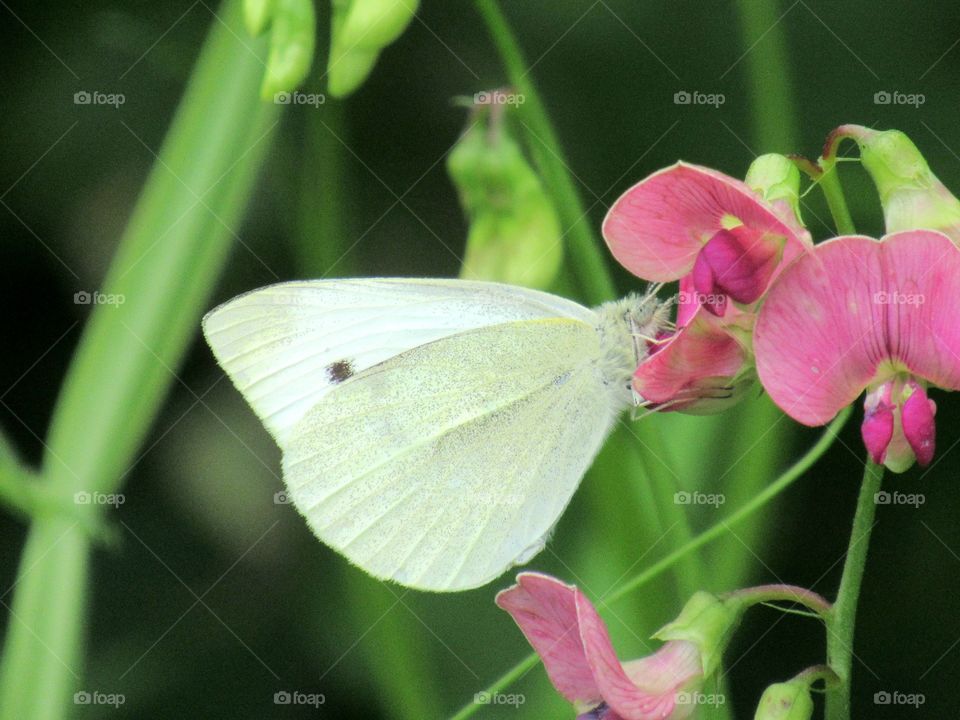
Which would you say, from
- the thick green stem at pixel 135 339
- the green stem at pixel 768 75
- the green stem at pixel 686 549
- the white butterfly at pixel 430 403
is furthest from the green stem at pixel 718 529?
the thick green stem at pixel 135 339

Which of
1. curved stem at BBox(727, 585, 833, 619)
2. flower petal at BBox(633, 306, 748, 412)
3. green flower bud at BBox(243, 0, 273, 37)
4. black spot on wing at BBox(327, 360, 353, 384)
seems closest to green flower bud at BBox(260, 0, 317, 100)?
green flower bud at BBox(243, 0, 273, 37)

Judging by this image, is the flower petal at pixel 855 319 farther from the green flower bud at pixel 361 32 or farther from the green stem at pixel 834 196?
the green flower bud at pixel 361 32

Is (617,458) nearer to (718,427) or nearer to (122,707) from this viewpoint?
(718,427)

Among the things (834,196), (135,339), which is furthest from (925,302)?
(135,339)

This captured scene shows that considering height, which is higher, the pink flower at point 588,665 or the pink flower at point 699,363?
the pink flower at point 699,363

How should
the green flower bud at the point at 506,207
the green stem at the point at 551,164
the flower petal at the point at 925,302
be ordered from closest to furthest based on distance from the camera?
the flower petal at the point at 925,302, the green stem at the point at 551,164, the green flower bud at the point at 506,207

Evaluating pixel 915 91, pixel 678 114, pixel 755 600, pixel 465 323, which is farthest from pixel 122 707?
pixel 915 91
